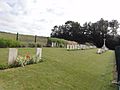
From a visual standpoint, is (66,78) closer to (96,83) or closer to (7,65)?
(96,83)

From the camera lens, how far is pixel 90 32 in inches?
2923

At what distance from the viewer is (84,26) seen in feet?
251

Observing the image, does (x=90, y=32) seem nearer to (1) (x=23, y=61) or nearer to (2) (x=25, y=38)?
(2) (x=25, y=38)

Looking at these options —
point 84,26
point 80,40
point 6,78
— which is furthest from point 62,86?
point 84,26

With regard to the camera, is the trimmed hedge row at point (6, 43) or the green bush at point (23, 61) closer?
the green bush at point (23, 61)

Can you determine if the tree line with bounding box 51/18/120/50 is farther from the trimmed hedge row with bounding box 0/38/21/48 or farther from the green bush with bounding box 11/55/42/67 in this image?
the green bush with bounding box 11/55/42/67

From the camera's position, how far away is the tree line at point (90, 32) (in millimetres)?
70800

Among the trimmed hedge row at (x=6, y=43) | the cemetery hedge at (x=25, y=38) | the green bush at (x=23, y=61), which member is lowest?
the green bush at (x=23, y=61)

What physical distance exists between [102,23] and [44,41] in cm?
4841

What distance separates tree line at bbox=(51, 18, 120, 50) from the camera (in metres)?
70.8

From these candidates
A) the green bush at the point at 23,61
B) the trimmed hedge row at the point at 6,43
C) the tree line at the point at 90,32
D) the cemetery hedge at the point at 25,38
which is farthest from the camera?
the tree line at the point at 90,32

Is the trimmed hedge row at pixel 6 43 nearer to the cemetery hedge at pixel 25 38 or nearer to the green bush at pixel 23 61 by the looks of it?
the cemetery hedge at pixel 25 38

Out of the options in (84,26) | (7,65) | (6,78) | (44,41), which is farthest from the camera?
(84,26)

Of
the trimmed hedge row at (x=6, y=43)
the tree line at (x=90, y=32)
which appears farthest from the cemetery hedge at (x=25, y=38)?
the tree line at (x=90, y=32)
